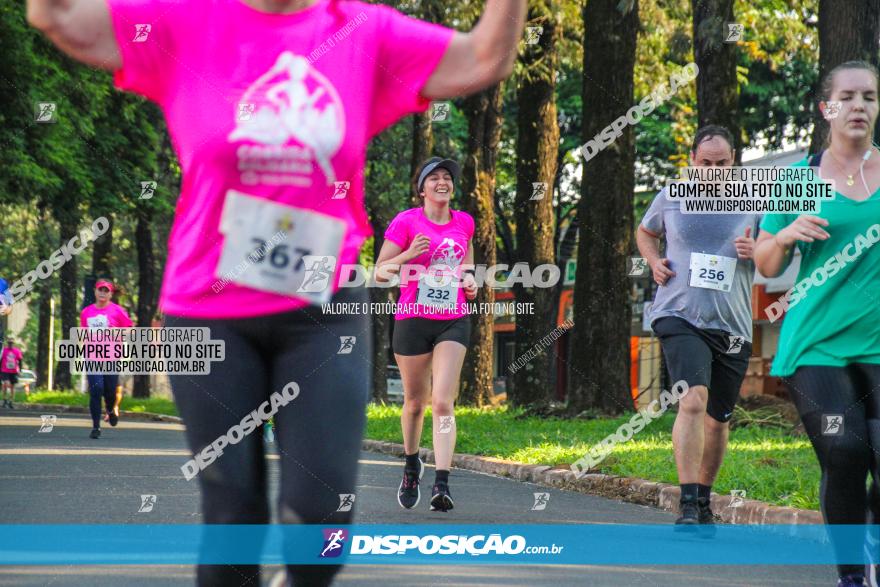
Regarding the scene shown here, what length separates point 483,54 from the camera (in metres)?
3.40

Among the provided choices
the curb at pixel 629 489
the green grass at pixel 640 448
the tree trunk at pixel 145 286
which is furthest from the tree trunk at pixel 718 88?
the tree trunk at pixel 145 286

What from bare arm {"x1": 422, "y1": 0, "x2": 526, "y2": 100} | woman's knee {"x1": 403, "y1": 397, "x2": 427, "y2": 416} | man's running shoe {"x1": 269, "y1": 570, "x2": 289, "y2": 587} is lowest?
man's running shoe {"x1": 269, "y1": 570, "x2": 289, "y2": 587}

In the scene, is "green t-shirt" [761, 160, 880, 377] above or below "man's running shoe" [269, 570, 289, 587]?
above

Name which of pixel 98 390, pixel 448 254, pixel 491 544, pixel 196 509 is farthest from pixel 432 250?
pixel 98 390

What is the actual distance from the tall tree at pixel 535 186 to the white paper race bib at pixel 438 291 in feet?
44.1

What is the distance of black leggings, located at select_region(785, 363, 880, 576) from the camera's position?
5.19 m

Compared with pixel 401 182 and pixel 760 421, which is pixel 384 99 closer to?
pixel 760 421

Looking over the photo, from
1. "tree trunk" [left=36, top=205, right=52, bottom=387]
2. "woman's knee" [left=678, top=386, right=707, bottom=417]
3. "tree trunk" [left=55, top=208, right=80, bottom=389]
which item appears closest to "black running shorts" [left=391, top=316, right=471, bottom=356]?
"woman's knee" [left=678, top=386, right=707, bottom=417]

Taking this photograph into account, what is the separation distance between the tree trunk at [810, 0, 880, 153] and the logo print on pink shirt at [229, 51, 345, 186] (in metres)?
10.3

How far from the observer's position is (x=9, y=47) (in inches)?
878

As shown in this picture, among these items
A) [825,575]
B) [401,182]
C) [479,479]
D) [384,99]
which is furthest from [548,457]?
[401,182]

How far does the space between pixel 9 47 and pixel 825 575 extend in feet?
59.4

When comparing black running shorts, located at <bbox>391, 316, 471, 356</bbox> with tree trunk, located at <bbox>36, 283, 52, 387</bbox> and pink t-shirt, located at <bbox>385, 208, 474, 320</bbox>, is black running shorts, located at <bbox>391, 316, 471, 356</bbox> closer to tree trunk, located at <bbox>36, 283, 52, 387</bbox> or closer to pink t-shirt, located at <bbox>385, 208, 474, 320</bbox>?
pink t-shirt, located at <bbox>385, 208, 474, 320</bbox>

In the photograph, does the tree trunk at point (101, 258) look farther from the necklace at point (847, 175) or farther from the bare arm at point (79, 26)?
the bare arm at point (79, 26)
